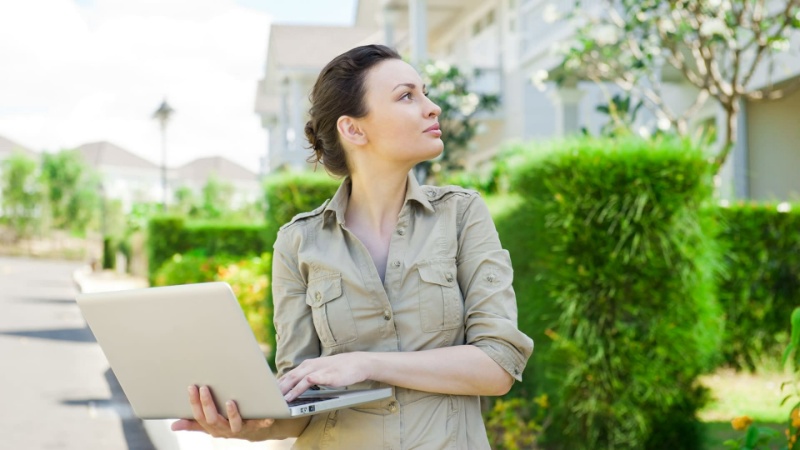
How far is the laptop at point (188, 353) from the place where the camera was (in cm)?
195

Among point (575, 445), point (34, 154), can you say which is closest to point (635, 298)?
point (575, 445)

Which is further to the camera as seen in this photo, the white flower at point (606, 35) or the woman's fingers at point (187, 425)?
the white flower at point (606, 35)

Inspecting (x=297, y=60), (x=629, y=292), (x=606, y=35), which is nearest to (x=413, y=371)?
(x=629, y=292)

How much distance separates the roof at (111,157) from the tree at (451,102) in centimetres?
9574

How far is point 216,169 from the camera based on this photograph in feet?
390

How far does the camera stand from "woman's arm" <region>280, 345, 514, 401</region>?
2.07 meters

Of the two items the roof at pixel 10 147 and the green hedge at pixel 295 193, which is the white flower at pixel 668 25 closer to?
the green hedge at pixel 295 193

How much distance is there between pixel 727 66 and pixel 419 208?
44.2 ft

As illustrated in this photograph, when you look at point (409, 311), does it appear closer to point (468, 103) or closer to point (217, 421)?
point (217, 421)

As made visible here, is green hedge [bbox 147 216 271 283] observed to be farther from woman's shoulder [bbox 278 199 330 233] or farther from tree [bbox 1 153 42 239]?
tree [bbox 1 153 42 239]

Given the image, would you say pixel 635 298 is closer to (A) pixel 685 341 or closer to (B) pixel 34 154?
(A) pixel 685 341

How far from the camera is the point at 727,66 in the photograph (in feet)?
48.3

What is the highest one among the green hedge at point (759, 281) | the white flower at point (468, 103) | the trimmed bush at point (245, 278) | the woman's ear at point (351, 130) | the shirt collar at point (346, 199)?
the white flower at point (468, 103)

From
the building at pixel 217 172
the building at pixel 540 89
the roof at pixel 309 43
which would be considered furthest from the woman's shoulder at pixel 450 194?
the building at pixel 217 172
